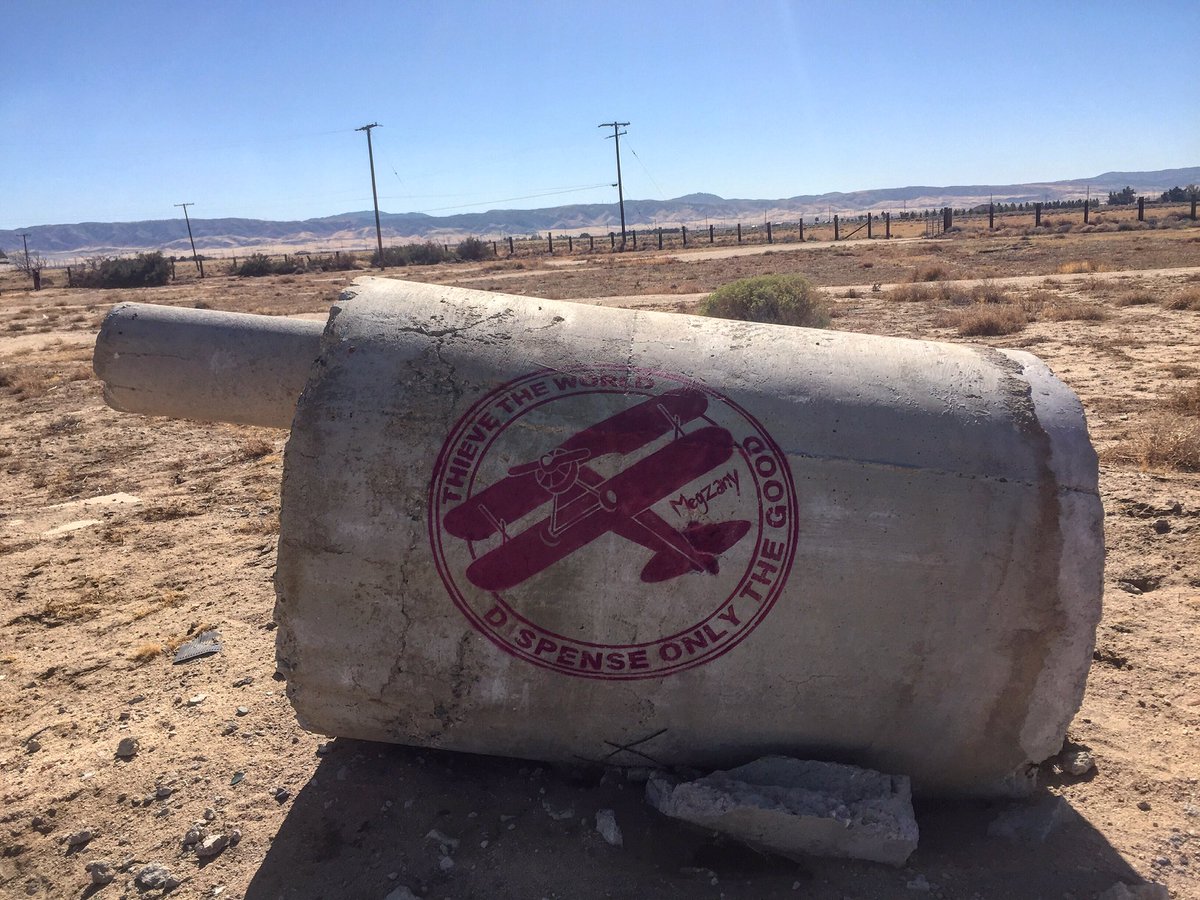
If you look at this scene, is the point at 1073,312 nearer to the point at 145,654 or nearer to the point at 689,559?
the point at 689,559

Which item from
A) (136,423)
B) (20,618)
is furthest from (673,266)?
(20,618)

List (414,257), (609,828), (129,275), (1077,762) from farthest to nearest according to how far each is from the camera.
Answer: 1. (414,257)
2. (129,275)
3. (1077,762)
4. (609,828)

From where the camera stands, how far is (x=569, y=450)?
3070 millimetres

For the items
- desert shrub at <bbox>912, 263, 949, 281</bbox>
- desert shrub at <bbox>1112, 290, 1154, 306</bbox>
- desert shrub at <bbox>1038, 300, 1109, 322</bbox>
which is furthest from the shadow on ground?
desert shrub at <bbox>912, 263, 949, 281</bbox>

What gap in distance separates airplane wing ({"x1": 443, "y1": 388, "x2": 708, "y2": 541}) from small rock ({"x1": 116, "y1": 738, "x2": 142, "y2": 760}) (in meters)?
2.18

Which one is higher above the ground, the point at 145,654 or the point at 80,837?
the point at 145,654

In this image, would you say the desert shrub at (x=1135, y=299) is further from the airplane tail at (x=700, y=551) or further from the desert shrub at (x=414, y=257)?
the desert shrub at (x=414, y=257)

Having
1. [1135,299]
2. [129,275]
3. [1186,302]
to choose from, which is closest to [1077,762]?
[1186,302]

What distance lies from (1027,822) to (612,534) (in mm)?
1993

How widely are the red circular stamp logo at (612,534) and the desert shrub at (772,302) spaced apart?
999 centimetres

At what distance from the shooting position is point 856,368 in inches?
131

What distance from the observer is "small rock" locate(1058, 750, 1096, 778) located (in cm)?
353

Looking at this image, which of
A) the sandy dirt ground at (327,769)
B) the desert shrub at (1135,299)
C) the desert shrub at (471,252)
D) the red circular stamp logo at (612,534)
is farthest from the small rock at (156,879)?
the desert shrub at (471,252)

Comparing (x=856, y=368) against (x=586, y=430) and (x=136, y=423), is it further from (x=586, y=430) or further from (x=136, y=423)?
(x=136, y=423)
